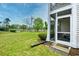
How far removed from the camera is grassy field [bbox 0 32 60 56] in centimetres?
381

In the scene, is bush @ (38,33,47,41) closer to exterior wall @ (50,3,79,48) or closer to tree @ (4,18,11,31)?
exterior wall @ (50,3,79,48)

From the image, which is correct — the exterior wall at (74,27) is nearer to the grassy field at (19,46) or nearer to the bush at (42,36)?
the grassy field at (19,46)

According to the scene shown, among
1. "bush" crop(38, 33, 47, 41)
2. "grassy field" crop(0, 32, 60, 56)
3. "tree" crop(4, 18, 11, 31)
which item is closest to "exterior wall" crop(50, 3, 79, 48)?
"grassy field" crop(0, 32, 60, 56)

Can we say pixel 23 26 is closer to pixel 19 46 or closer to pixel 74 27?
pixel 19 46

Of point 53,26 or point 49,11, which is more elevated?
point 49,11

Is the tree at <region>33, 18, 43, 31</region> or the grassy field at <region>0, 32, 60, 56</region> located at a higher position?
the tree at <region>33, 18, 43, 31</region>

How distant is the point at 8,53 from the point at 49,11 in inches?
48.2

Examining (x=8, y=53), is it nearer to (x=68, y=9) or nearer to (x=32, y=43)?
(x=32, y=43)

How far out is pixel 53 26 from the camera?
406 cm

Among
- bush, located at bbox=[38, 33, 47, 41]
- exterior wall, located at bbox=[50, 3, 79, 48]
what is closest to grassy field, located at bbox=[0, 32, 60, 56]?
bush, located at bbox=[38, 33, 47, 41]

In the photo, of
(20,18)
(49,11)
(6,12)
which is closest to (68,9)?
(49,11)

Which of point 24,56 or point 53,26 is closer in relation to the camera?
point 24,56

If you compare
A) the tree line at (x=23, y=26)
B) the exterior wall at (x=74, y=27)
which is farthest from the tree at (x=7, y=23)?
the exterior wall at (x=74, y=27)

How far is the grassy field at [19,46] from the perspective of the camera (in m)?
3.81
